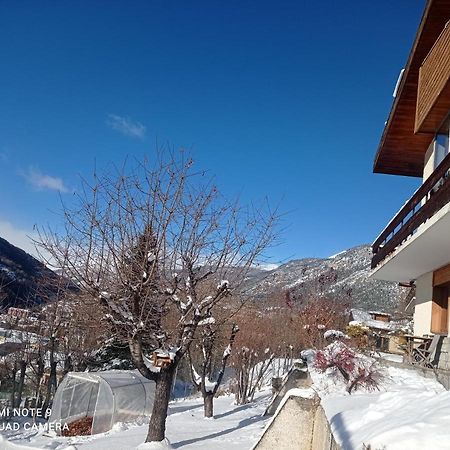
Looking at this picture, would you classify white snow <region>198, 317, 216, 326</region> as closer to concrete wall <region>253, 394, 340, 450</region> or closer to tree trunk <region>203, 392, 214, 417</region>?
concrete wall <region>253, 394, 340, 450</region>

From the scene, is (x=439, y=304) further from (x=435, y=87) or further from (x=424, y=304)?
(x=435, y=87)

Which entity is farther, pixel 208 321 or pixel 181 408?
pixel 181 408

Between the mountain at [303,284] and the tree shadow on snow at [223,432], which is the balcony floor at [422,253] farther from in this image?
the tree shadow on snow at [223,432]

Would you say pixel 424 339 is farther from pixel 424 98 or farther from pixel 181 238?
pixel 181 238

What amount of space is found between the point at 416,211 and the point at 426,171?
4.19 meters

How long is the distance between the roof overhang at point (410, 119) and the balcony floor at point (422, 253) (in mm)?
3667

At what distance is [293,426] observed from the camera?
16.6 feet

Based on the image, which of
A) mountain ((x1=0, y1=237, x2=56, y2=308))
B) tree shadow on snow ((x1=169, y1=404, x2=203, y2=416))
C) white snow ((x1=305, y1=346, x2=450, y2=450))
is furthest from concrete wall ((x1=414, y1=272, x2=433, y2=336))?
mountain ((x1=0, y1=237, x2=56, y2=308))

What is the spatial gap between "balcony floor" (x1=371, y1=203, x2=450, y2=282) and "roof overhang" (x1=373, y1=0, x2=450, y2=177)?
3.67 m

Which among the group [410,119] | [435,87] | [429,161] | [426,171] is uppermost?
[410,119]

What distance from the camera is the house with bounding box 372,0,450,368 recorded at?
28.7ft

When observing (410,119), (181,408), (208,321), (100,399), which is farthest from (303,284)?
(208,321)

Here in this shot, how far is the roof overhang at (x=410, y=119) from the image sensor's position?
35.3 ft

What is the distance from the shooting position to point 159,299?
10523 millimetres
